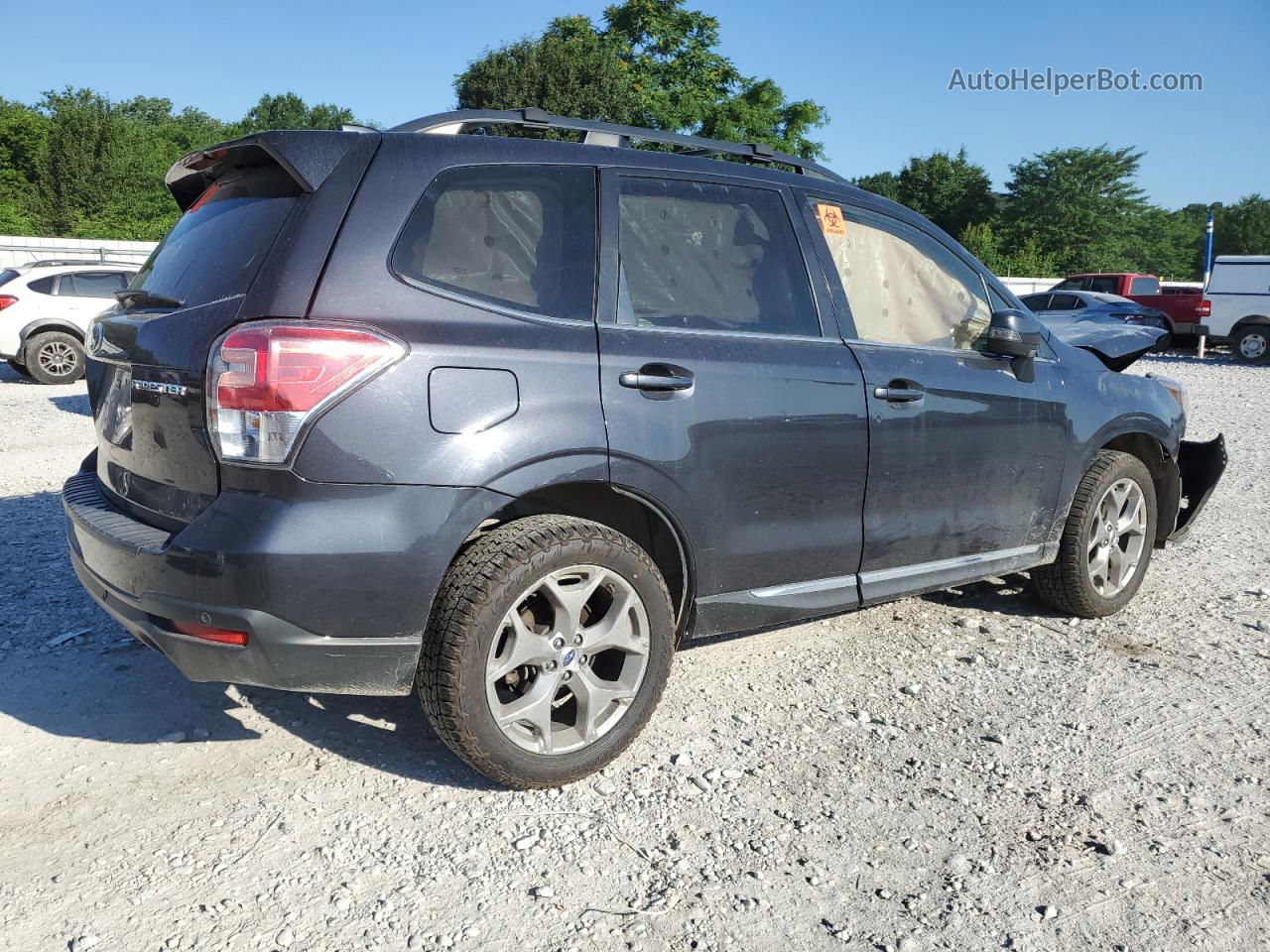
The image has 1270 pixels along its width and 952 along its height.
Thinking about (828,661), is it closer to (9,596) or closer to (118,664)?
(118,664)

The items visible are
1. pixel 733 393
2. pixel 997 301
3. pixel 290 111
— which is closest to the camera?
pixel 733 393

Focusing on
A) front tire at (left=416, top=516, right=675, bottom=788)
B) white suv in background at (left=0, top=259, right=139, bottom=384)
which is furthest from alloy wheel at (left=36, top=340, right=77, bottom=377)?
front tire at (left=416, top=516, right=675, bottom=788)

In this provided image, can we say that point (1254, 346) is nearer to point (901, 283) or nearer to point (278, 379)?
point (901, 283)

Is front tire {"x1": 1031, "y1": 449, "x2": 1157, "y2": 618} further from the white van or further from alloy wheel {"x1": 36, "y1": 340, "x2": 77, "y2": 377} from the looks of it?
the white van

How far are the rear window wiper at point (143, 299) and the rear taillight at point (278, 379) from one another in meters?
0.47

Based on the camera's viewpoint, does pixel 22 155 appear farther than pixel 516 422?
Yes

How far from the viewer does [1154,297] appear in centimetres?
2286

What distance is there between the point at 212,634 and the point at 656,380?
1.41 meters

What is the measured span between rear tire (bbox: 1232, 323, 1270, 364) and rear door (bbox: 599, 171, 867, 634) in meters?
20.0

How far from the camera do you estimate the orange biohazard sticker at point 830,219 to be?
3.86 metres

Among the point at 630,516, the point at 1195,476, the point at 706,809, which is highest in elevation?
the point at 630,516

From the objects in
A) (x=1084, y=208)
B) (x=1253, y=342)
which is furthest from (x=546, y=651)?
(x=1084, y=208)

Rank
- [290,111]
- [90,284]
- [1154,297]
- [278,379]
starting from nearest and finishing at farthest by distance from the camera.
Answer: [278,379] < [90,284] < [1154,297] < [290,111]

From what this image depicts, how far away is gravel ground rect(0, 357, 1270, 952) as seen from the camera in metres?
2.54
